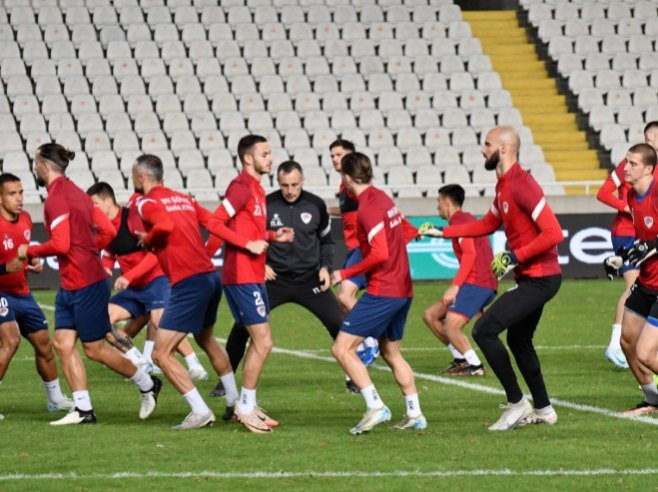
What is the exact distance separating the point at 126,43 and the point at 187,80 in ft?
6.06

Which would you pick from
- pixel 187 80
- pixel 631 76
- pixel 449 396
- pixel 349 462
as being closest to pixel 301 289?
pixel 449 396

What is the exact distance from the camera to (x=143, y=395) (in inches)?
410

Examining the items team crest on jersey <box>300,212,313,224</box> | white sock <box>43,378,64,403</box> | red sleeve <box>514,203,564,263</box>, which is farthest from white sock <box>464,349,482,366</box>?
white sock <box>43,378,64,403</box>

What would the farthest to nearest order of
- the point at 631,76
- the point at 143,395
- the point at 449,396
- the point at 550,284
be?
1. the point at 631,76
2. the point at 449,396
3. the point at 143,395
4. the point at 550,284

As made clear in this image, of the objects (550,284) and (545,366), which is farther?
(545,366)

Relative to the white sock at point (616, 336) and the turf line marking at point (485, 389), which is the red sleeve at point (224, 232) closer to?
the turf line marking at point (485, 389)

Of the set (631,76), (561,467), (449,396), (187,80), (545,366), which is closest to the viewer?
(561,467)

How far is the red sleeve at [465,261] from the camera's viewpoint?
42.8 ft

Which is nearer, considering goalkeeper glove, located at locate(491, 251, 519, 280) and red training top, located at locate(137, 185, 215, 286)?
goalkeeper glove, located at locate(491, 251, 519, 280)

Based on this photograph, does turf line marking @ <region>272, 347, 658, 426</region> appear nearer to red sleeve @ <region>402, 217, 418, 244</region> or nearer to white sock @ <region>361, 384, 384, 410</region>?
red sleeve @ <region>402, 217, 418, 244</region>

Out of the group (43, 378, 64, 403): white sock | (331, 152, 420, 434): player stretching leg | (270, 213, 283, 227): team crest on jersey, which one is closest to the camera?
(331, 152, 420, 434): player stretching leg

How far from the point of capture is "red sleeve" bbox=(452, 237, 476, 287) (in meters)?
13.1

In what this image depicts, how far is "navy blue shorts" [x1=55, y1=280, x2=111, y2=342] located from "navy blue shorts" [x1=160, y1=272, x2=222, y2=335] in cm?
59

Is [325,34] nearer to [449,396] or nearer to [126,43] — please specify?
[126,43]
